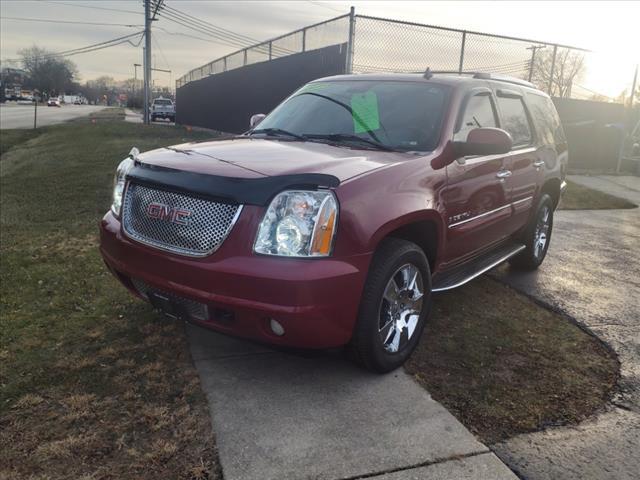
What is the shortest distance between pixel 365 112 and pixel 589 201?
8.15 meters

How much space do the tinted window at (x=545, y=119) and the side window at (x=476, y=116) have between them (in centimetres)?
104

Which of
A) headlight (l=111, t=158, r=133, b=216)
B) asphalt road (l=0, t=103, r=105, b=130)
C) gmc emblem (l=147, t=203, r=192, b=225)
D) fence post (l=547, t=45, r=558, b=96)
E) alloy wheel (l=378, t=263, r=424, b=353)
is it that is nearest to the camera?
gmc emblem (l=147, t=203, r=192, b=225)

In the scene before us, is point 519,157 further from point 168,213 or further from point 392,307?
point 168,213

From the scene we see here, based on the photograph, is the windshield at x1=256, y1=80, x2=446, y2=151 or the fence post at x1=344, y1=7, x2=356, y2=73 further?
the fence post at x1=344, y1=7, x2=356, y2=73

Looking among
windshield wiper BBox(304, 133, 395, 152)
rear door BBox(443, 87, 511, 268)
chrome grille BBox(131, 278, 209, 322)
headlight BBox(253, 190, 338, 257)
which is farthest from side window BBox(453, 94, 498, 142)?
chrome grille BBox(131, 278, 209, 322)

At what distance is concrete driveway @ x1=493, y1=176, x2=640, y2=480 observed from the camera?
107 inches

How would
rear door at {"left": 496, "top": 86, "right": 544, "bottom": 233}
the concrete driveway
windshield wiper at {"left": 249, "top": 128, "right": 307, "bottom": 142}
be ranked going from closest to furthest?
the concrete driveway
windshield wiper at {"left": 249, "top": 128, "right": 307, "bottom": 142}
rear door at {"left": 496, "top": 86, "right": 544, "bottom": 233}

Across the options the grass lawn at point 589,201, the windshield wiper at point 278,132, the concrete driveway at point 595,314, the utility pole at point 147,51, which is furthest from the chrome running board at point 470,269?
the utility pole at point 147,51

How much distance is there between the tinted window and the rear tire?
624 millimetres

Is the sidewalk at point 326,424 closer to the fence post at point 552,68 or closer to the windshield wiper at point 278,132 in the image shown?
the windshield wiper at point 278,132

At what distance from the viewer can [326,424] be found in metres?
2.93

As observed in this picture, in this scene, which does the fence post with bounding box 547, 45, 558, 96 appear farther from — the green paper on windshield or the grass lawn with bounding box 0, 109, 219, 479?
the grass lawn with bounding box 0, 109, 219, 479

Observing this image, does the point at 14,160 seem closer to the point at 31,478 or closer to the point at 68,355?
the point at 68,355

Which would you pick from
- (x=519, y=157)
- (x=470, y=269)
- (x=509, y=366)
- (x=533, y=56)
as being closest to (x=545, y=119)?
(x=519, y=157)
